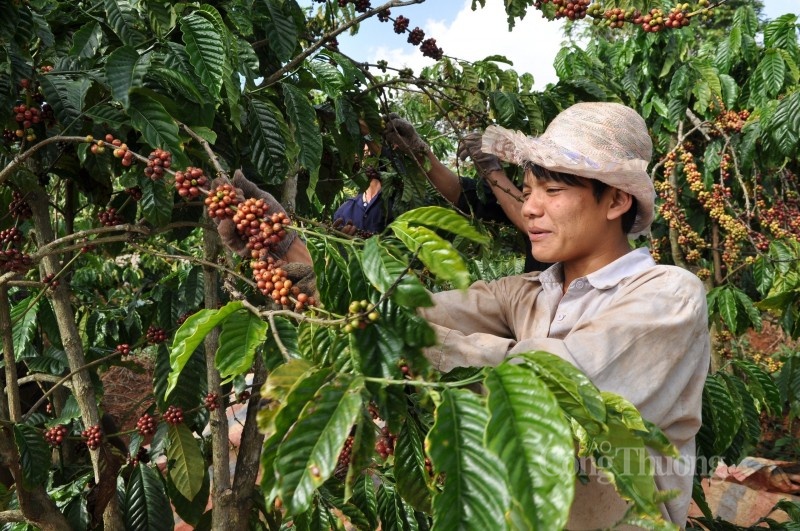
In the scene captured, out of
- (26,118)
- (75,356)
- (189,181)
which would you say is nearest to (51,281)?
(75,356)

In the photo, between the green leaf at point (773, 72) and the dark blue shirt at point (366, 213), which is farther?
the green leaf at point (773, 72)

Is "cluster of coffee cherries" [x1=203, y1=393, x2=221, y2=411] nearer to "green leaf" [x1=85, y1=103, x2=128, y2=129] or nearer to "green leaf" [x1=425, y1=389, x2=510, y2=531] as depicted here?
"green leaf" [x1=85, y1=103, x2=128, y2=129]

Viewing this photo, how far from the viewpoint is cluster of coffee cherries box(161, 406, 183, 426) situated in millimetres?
1776

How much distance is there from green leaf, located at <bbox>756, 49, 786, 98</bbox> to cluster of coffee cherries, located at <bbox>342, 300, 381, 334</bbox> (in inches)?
166

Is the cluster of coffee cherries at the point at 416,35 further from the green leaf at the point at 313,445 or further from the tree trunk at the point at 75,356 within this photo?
the green leaf at the point at 313,445

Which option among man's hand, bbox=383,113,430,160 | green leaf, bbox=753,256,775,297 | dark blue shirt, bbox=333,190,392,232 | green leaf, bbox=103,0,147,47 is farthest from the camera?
green leaf, bbox=753,256,775,297

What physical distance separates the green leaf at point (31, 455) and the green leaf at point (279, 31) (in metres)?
1.05

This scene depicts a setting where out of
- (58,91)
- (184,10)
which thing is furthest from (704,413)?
(58,91)

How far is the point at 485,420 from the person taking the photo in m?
0.77

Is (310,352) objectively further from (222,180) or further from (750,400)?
(750,400)

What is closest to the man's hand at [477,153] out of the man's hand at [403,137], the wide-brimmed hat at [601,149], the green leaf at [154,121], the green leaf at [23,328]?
the man's hand at [403,137]

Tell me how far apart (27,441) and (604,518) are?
127 centimetres

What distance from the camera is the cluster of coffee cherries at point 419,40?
2166mm

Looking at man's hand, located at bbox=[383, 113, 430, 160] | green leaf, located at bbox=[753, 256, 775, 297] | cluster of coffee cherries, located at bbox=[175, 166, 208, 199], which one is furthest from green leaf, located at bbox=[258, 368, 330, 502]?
green leaf, located at bbox=[753, 256, 775, 297]
